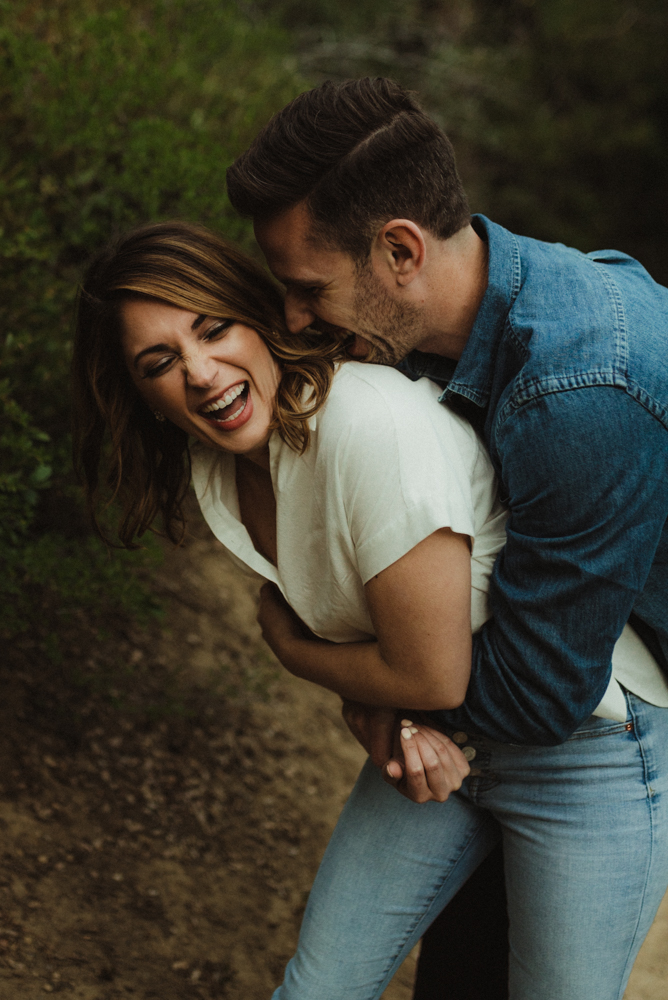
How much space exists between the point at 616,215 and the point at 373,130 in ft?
29.1

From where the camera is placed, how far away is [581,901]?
1770 millimetres

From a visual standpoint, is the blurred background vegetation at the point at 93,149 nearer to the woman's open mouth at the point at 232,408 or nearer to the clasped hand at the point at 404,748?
the woman's open mouth at the point at 232,408

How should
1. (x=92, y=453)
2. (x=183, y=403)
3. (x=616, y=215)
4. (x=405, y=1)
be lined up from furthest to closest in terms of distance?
(x=616, y=215) < (x=405, y=1) < (x=92, y=453) < (x=183, y=403)

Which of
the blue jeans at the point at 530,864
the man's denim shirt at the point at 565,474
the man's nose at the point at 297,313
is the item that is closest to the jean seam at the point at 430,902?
the blue jeans at the point at 530,864

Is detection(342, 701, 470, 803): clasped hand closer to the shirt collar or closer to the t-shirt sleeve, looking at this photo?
the t-shirt sleeve

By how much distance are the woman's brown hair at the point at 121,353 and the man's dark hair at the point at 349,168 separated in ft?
0.58

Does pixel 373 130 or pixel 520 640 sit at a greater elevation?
pixel 373 130

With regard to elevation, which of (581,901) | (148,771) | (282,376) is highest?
(282,376)

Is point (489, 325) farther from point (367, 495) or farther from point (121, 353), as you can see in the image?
point (121, 353)

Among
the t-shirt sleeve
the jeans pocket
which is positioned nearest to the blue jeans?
the jeans pocket

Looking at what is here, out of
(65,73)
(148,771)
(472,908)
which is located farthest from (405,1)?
(472,908)

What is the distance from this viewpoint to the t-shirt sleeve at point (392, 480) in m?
1.62

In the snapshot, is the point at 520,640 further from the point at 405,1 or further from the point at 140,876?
the point at 405,1

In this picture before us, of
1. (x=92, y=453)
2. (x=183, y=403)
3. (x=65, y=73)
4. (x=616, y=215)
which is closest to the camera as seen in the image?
(x=183, y=403)
